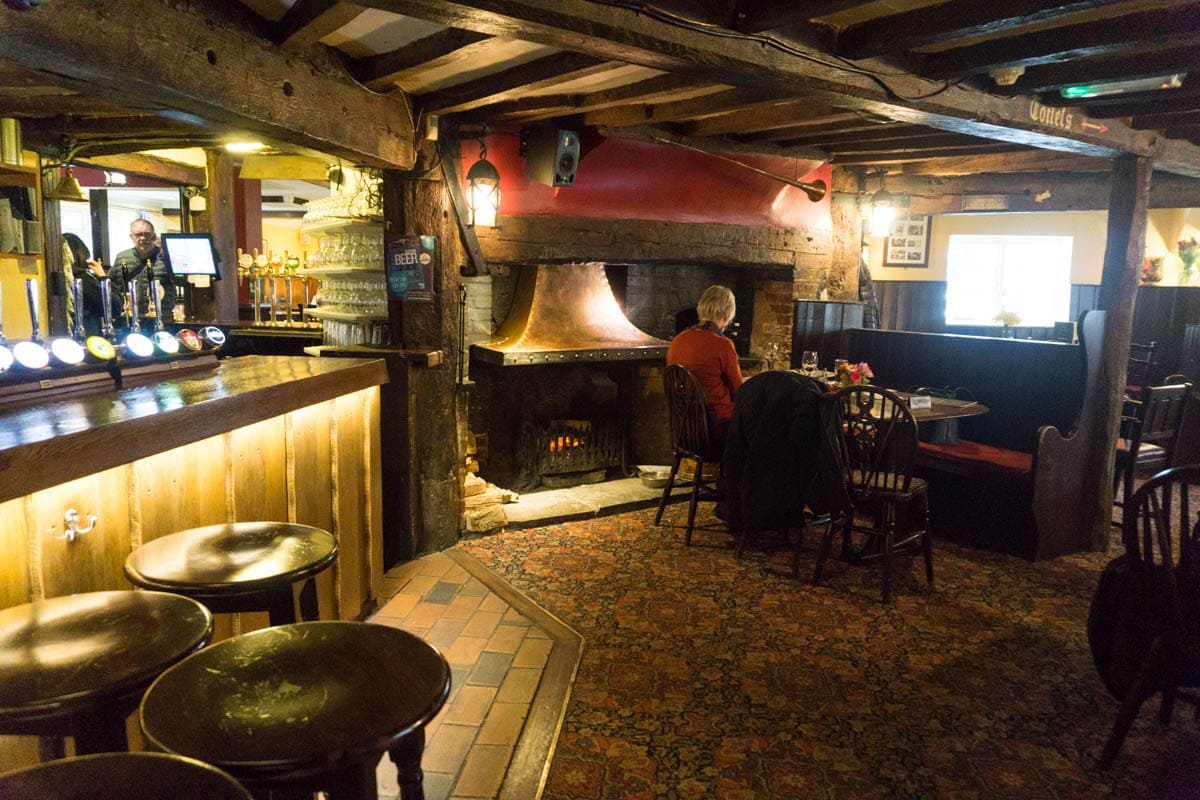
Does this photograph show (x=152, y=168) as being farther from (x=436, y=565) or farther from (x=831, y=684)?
(x=831, y=684)

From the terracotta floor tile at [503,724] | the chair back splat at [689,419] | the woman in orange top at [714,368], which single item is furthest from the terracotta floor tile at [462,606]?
the woman in orange top at [714,368]

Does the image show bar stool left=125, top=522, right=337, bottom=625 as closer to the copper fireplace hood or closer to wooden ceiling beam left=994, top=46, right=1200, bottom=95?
the copper fireplace hood

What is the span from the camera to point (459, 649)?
3.28m

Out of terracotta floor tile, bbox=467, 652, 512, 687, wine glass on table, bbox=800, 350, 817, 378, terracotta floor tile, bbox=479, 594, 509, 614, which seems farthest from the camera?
wine glass on table, bbox=800, 350, 817, 378

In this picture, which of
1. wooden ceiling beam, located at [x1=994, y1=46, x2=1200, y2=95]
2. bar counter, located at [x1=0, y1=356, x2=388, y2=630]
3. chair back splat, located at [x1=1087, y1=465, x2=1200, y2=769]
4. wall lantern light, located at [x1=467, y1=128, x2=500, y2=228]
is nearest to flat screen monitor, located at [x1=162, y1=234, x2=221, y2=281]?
wall lantern light, located at [x1=467, y1=128, x2=500, y2=228]

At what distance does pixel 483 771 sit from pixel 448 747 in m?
0.18

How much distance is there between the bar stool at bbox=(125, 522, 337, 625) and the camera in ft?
5.70

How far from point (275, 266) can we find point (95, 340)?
4643mm

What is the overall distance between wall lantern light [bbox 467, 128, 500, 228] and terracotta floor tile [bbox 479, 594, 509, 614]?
209 centimetres

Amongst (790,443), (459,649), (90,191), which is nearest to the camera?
(459,649)

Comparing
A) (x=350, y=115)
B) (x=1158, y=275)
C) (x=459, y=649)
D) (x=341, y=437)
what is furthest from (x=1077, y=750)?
(x=1158, y=275)

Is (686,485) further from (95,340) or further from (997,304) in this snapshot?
(997,304)

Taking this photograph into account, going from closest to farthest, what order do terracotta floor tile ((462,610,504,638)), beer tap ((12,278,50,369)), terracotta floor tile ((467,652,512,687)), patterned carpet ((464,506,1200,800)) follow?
beer tap ((12,278,50,369)), patterned carpet ((464,506,1200,800)), terracotta floor tile ((467,652,512,687)), terracotta floor tile ((462,610,504,638))

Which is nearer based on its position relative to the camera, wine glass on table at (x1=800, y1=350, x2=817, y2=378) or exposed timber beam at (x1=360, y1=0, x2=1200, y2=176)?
exposed timber beam at (x1=360, y1=0, x2=1200, y2=176)
